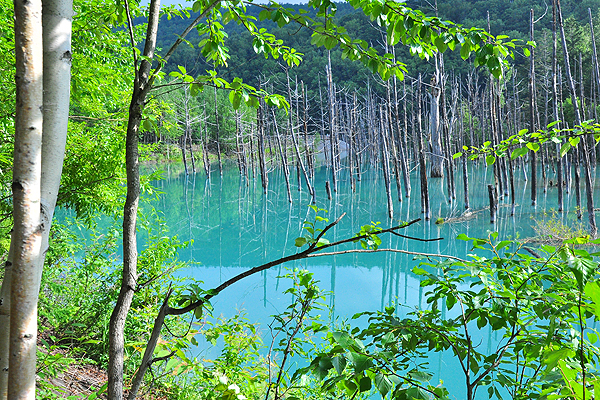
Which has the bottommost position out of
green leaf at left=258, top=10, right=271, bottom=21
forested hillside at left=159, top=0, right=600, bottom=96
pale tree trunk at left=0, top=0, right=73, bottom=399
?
pale tree trunk at left=0, top=0, right=73, bottom=399

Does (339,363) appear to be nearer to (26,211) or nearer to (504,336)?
(504,336)

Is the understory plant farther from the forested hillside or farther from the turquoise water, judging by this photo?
the forested hillside

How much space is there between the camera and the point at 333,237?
10766 mm

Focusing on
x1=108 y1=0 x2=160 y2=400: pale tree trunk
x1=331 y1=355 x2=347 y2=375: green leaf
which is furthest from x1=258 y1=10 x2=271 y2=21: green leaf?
x1=331 y1=355 x2=347 y2=375: green leaf

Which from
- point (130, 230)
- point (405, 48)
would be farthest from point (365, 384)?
point (405, 48)

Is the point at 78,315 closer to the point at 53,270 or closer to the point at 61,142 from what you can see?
the point at 53,270

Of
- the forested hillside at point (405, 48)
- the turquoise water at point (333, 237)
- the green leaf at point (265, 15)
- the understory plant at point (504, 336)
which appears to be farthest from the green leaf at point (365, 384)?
the forested hillside at point (405, 48)

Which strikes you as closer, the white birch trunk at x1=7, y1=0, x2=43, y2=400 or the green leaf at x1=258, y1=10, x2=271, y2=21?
the white birch trunk at x1=7, y1=0, x2=43, y2=400

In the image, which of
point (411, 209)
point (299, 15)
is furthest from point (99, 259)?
point (411, 209)

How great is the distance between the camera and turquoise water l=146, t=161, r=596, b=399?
5.96m

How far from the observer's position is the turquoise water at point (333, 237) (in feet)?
19.6

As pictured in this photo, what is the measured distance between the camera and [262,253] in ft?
31.0

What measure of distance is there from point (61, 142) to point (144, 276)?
3.16 meters

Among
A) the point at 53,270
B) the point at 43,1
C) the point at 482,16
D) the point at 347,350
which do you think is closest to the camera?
the point at 43,1
